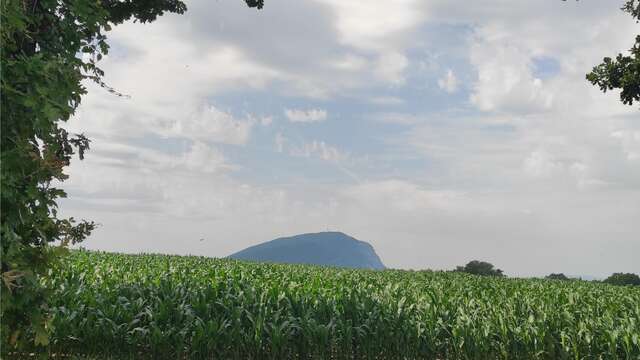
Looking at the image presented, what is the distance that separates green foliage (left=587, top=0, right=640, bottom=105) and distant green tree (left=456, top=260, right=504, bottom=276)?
64.6 feet

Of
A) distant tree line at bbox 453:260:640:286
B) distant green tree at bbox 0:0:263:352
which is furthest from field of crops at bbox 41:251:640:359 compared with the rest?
distant tree line at bbox 453:260:640:286

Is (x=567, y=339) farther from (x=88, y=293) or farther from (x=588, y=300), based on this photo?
(x=88, y=293)

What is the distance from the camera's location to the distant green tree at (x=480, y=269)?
39.0m

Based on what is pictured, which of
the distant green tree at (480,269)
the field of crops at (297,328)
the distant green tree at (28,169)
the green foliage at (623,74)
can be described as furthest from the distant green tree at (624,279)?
the distant green tree at (28,169)

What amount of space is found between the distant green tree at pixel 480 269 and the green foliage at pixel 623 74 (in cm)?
1968

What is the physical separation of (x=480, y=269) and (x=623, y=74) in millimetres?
21632

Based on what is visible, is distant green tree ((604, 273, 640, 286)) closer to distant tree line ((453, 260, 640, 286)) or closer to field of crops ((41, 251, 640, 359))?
distant tree line ((453, 260, 640, 286))

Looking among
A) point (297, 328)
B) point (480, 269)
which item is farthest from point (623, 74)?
point (480, 269)

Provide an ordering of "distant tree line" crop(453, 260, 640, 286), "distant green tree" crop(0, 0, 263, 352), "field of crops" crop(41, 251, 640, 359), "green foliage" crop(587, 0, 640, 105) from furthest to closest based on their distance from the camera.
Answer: "distant tree line" crop(453, 260, 640, 286) → "green foliage" crop(587, 0, 640, 105) → "field of crops" crop(41, 251, 640, 359) → "distant green tree" crop(0, 0, 263, 352)

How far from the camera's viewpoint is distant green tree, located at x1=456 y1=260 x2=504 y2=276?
39013mm

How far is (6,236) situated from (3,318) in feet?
3.69

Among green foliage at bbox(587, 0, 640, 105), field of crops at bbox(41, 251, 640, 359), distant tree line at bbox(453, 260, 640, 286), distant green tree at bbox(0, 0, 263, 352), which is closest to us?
distant green tree at bbox(0, 0, 263, 352)

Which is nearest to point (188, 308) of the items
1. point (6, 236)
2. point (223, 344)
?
point (223, 344)

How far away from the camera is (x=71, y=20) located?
23.5 ft
